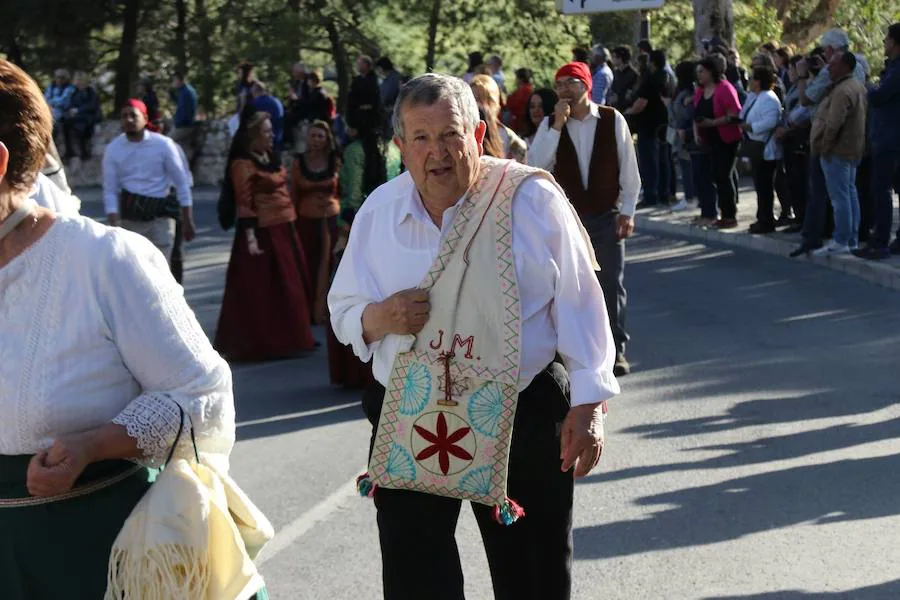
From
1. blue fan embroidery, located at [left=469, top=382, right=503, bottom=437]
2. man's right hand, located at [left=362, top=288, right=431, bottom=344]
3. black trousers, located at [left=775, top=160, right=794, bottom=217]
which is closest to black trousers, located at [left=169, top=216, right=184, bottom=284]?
black trousers, located at [left=775, top=160, right=794, bottom=217]

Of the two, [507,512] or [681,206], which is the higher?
[507,512]

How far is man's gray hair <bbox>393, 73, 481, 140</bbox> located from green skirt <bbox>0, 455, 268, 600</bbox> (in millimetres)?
1351

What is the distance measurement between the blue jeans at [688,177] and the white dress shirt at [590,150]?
424 inches

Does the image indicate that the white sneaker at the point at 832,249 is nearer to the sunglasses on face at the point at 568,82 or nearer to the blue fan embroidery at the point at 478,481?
the sunglasses on face at the point at 568,82

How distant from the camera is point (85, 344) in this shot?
3.09 metres

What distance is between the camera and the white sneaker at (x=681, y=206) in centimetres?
2089

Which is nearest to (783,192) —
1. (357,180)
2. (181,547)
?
(357,180)

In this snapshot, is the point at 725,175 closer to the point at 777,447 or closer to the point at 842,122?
the point at 842,122

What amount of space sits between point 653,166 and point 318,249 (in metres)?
8.99

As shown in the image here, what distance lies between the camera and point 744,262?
1578 cm

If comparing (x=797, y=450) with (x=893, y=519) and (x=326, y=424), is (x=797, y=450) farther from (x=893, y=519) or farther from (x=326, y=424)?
(x=326, y=424)

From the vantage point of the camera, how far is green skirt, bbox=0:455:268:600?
311cm

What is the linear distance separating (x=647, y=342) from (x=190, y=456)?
27.5 ft

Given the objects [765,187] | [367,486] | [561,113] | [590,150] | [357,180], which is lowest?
[765,187]
